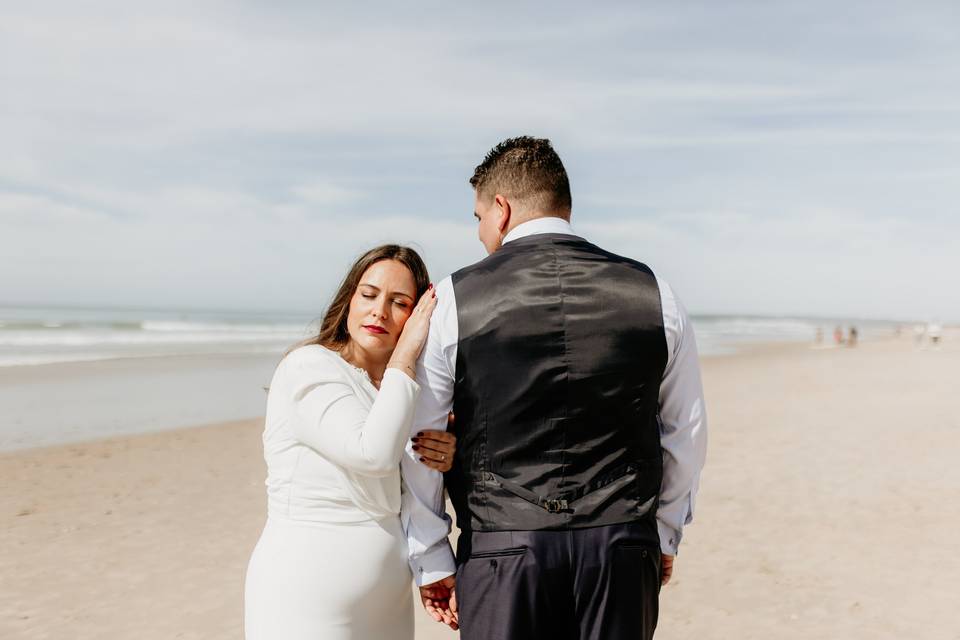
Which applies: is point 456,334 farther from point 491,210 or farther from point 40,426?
point 40,426

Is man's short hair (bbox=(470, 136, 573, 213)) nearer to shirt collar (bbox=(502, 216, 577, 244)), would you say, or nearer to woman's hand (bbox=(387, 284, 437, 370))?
shirt collar (bbox=(502, 216, 577, 244))

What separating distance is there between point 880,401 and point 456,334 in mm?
15312

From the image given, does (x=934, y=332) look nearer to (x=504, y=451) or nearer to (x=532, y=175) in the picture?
(x=532, y=175)

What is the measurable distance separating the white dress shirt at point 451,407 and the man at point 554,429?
14mm

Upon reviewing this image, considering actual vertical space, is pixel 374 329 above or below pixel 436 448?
above

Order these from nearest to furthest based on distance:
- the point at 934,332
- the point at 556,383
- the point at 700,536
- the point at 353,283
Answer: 1. the point at 556,383
2. the point at 353,283
3. the point at 700,536
4. the point at 934,332

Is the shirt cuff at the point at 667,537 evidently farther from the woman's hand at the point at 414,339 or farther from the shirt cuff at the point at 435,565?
the woman's hand at the point at 414,339

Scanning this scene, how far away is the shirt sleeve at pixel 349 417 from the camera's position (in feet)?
7.23

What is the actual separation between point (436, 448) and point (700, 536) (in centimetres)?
512

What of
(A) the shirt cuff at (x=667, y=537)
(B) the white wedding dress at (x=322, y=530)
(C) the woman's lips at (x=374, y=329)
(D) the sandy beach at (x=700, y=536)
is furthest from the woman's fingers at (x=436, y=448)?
(D) the sandy beach at (x=700, y=536)

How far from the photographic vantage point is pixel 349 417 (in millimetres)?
2318

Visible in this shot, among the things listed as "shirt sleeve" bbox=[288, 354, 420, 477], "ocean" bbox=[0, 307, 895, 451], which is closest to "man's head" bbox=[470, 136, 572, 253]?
"shirt sleeve" bbox=[288, 354, 420, 477]

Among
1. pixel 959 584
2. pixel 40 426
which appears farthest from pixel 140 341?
pixel 959 584

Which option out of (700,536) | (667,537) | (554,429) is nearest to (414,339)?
(554,429)
